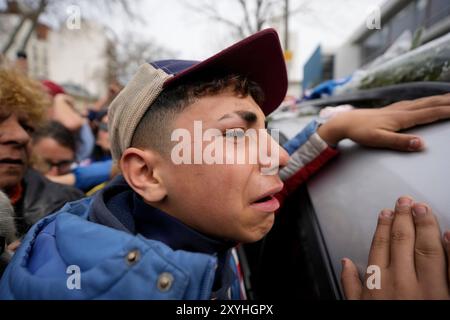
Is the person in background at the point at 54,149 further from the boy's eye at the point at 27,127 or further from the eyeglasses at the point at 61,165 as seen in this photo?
the boy's eye at the point at 27,127

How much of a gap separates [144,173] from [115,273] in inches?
14.9

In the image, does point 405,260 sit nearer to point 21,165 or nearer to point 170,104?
point 170,104

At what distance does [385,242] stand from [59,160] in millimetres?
2708

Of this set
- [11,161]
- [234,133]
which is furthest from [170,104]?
[11,161]

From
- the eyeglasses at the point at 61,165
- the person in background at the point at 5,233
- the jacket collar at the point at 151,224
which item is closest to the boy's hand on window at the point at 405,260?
the jacket collar at the point at 151,224

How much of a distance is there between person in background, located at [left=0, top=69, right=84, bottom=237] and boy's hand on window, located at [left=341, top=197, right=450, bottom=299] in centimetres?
151

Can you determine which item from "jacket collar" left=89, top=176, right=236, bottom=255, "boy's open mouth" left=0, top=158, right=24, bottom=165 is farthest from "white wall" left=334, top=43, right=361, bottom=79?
"jacket collar" left=89, top=176, right=236, bottom=255

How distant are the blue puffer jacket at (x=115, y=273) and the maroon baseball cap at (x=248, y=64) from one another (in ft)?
1.74

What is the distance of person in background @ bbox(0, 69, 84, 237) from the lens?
5.32 feet

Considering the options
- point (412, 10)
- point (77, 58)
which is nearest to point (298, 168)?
point (412, 10)

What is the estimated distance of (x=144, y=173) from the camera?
1087 mm

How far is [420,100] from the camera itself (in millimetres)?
1140

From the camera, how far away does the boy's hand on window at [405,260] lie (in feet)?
2.63

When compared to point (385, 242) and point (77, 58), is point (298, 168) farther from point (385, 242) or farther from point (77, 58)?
point (77, 58)
